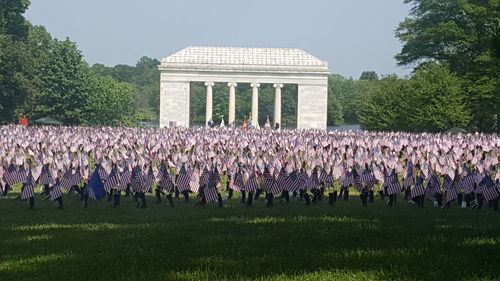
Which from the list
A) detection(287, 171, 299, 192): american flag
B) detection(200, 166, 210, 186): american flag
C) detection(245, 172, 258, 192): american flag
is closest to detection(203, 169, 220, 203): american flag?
detection(200, 166, 210, 186): american flag

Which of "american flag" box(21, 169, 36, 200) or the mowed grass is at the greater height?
"american flag" box(21, 169, 36, 200)

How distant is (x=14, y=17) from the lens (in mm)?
86438

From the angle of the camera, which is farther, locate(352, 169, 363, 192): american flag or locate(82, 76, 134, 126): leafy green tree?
locate(82, 76, 134, 126): leafy green tree

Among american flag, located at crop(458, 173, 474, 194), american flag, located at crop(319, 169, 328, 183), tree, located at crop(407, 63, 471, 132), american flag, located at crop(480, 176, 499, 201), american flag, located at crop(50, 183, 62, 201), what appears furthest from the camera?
tree, located at crop(407, 63, 471, 132)

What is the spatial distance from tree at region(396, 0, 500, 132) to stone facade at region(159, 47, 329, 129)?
→ 13132 mm

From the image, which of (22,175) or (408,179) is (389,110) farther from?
(22,175)

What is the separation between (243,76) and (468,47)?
27.9 metres

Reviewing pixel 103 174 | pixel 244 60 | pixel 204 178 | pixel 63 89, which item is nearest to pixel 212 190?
pixel 204 178

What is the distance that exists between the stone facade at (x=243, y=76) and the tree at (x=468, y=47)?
1313 centimetres

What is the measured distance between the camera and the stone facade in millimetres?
78688

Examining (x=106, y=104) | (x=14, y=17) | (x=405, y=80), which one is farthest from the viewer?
(x=14, y=17)

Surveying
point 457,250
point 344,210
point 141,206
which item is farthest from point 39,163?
point 457,250

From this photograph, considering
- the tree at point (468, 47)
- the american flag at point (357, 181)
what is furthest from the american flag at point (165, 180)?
the tree at point (468, 47)

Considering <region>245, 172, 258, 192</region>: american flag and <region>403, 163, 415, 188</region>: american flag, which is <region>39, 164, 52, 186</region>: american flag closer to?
<region>245, 172, 258, 192</region>: american flag
